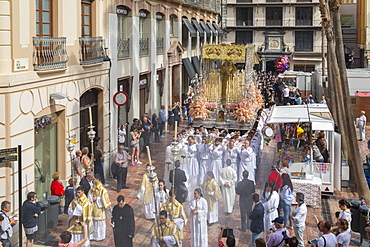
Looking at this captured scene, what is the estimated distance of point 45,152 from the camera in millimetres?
15305

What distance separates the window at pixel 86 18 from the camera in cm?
1822

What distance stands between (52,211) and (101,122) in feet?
21.9

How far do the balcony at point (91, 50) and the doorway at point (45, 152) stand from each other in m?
2.75

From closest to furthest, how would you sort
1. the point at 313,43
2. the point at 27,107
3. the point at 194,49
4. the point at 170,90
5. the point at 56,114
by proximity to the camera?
the point at 27,107 → the point at 56,114 → the point at 170,90 → the point at 194,49 → the point at 313,43

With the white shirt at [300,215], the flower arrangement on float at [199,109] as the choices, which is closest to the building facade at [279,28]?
the flower arrangement on float at [199,109]

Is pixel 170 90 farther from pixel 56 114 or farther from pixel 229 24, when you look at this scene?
pixel 229 24

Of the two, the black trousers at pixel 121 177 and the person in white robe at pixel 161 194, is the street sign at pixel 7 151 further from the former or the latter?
the black trousers at pixel 121 177

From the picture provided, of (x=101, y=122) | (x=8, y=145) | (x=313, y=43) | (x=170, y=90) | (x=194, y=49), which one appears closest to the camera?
(x=8, y=145)

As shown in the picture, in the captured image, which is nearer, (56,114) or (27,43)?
(27,43)

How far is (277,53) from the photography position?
2201 inches

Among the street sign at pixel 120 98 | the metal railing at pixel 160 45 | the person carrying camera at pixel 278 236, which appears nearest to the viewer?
the person carrying camera at pixel 278 236

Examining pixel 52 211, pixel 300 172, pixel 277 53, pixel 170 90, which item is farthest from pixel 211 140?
pixel 277 53

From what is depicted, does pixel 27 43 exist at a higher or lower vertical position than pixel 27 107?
Answer: higher

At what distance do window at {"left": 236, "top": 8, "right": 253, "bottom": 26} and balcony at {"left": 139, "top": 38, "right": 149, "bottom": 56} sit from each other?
33.3m
